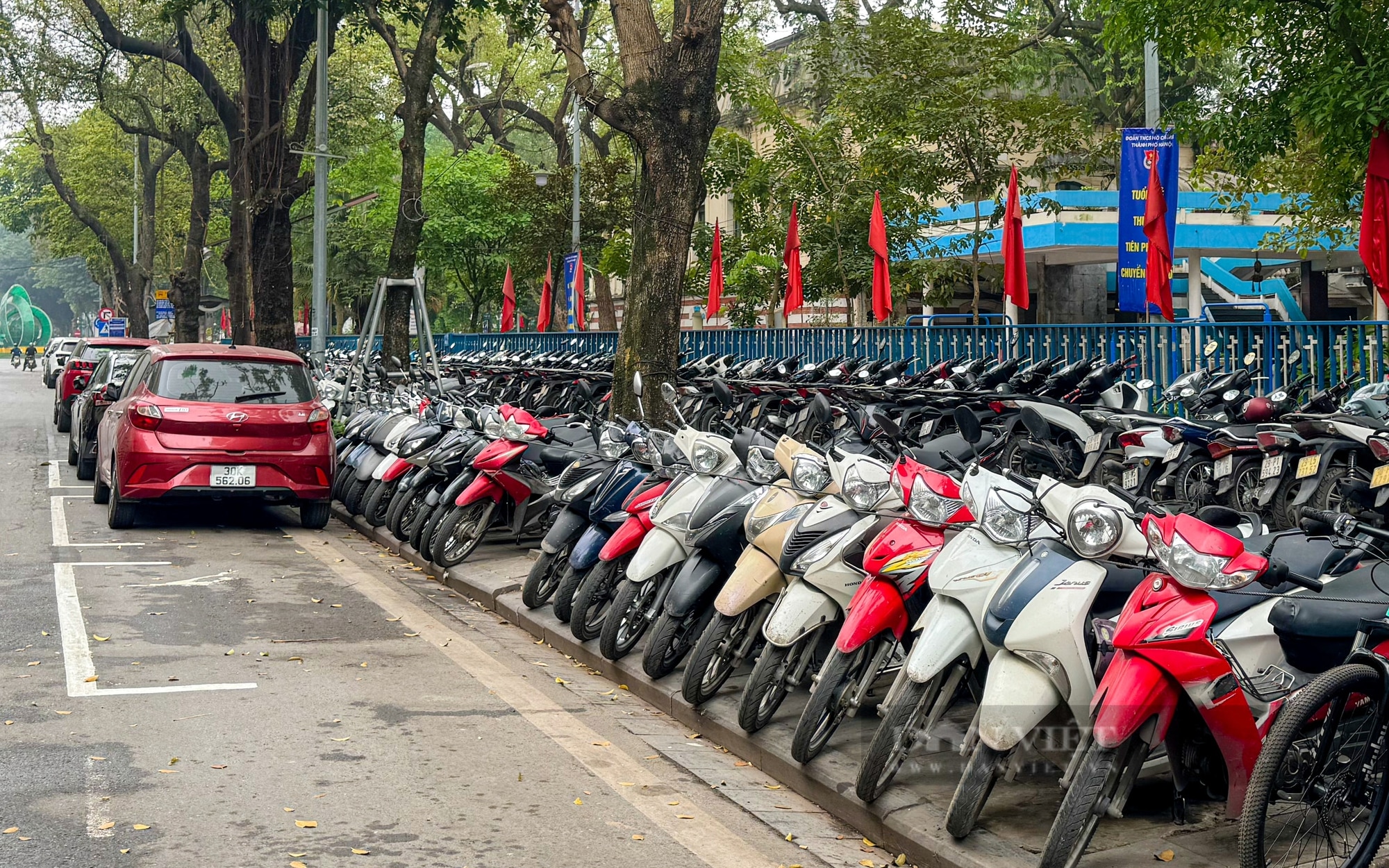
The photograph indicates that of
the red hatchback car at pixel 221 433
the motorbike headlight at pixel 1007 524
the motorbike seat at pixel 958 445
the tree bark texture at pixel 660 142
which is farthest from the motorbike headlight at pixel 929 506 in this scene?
the red hatchback car at pixel 221 433

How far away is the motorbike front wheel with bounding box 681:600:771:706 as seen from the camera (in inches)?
248

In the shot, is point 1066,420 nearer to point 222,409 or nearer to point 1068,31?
point 222,409

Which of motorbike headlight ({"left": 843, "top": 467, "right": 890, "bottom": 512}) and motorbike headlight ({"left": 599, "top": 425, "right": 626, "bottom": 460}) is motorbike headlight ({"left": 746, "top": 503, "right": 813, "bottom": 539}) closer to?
motorbike headlight ({"left": 843, "top": 467, "right": 890, "bottom": 512})

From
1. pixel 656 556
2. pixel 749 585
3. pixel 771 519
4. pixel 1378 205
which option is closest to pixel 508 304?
pixel 1378 205

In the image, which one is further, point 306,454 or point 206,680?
point 306,454

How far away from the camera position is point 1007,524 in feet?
16.8

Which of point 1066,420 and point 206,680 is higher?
point 1066,420

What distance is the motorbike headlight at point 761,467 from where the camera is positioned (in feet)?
22.2

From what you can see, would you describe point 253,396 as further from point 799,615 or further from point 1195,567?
point 1195,567

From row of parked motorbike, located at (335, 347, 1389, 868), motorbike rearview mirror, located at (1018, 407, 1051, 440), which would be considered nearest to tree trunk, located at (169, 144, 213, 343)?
row of parked motorbike, located at (335, 347, 1389, 868)

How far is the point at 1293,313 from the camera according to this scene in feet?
99.8

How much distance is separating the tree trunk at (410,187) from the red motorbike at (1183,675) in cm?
1607

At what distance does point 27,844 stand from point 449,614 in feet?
14.8

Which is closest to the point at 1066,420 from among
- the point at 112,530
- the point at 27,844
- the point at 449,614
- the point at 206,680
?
the point at 449,614
